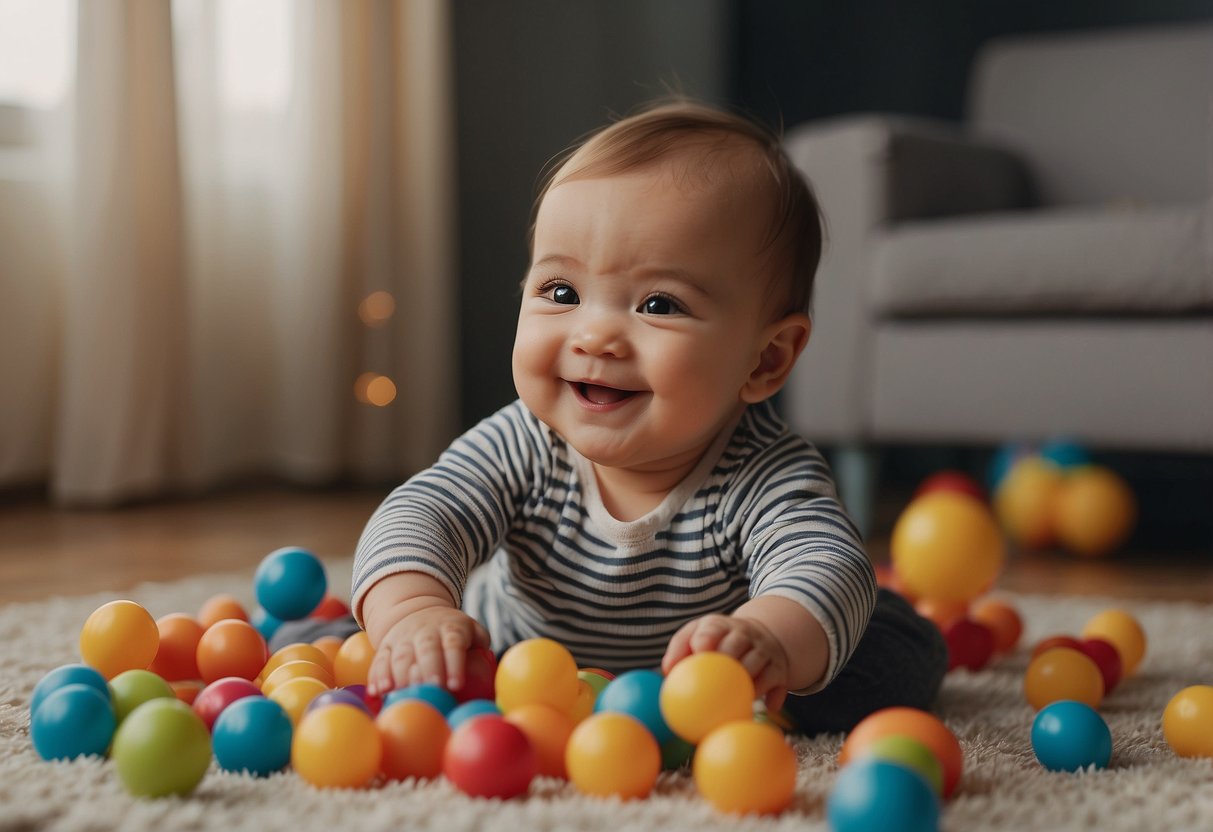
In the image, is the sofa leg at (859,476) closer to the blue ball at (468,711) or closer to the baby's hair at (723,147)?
the baby's hair at (723,147)

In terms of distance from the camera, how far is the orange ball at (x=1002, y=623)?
1251 mm

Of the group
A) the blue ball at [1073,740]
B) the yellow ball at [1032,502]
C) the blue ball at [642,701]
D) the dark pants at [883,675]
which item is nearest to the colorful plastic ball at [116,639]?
the blue ball at [642,701]

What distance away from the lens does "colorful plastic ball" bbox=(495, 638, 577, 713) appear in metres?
0.77

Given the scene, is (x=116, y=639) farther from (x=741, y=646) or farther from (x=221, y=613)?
(x=741, y=646)

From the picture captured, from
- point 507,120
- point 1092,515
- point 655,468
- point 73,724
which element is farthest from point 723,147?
point 507,120

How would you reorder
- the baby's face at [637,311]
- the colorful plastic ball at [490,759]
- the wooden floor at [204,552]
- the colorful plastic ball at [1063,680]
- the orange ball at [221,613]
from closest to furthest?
the colorful plastic ball at [490,759], the baby's face at [637,311], the colorful plastic ball at [1063,680], the orange ball at [221,613], the wooden floor at [204,552]

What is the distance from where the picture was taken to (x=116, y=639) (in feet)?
3.02

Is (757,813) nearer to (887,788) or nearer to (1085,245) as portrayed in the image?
(887,788)

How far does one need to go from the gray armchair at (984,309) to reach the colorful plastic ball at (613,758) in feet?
4.51

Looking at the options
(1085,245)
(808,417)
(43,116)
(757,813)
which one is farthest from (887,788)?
(43,116)

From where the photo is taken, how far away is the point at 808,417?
2.17 meters

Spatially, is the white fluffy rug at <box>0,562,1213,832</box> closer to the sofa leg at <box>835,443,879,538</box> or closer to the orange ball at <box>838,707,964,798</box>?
the orange ball at <box>838,707,964,798</box>

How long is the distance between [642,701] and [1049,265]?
4.41 feet

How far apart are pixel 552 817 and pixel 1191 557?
5.11 feet
